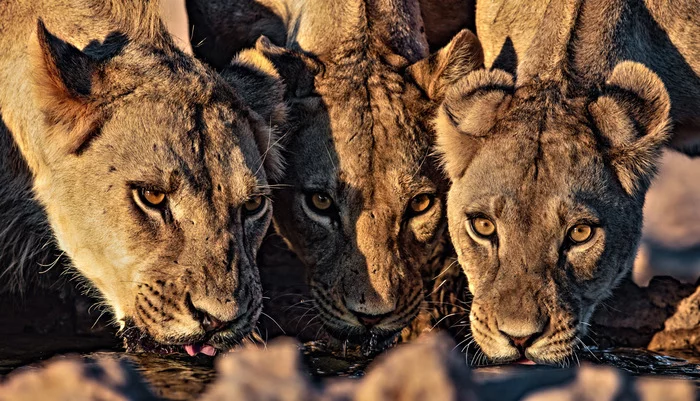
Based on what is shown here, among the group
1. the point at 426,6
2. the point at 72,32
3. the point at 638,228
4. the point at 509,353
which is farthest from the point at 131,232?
the point at 426,6

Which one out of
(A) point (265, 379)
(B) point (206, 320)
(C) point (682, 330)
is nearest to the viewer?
(A) point (265, 379)

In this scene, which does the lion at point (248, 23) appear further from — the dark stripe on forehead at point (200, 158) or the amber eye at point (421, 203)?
the dark stripe on forehead at point (200, 158)

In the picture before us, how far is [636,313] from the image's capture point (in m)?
7.38

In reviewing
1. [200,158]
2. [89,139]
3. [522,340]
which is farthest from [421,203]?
[89,139]

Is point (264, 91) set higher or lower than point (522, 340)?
higher

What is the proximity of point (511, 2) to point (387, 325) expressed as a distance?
86.5 inches

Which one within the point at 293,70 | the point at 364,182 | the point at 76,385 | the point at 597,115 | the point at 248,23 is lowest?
the point at 364,182

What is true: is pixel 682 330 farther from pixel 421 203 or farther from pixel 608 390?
pixel 608 390

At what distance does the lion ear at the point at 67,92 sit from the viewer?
5223 millimetres

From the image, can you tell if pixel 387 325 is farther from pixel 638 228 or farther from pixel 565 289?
pixel 638 228

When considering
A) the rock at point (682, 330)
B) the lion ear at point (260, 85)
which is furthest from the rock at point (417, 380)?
the rock at point (682, 330)

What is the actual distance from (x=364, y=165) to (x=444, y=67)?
727 millimetres

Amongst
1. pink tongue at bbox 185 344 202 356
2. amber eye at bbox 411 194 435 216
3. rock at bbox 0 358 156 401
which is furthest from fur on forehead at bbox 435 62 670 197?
rock at bbox 0 358 156 401

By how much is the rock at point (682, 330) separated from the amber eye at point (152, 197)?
3423 millimetres
